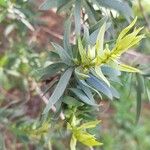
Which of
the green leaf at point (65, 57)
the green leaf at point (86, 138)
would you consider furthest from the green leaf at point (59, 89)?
the green leaf at point (86, 138)

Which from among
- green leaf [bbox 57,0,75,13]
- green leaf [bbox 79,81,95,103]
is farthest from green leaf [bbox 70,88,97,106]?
green leaf [bbox 57,0,75,13]

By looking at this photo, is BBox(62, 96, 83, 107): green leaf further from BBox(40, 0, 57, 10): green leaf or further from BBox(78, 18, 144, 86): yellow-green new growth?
BBox(40, 0, 57, 10): green leaf

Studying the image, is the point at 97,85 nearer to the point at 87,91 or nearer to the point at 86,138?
the point at 87,91

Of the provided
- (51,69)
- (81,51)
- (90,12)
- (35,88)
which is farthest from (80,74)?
(35,88)

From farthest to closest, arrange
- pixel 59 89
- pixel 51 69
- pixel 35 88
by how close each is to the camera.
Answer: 1. pixel 35 88
2. pixel 51 69
3. pixel 59 89

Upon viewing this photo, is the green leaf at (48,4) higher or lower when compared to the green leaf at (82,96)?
higher

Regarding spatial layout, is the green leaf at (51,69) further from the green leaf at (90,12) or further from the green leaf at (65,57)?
the green leaf at (90,12)

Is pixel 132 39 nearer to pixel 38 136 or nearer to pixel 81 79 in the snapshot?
pixel 81 79
